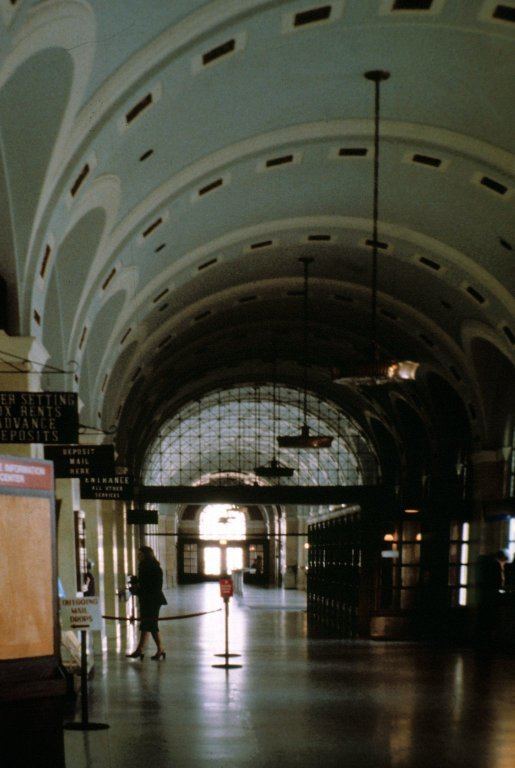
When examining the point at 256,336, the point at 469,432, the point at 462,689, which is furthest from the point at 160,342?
the point at 462,689

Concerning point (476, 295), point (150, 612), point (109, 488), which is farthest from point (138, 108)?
point (476, 295)

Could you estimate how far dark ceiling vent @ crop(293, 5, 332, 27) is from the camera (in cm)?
1179

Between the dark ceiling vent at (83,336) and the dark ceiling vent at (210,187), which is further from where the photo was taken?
the dark ceiling vent at (83,336)

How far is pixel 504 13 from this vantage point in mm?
11883

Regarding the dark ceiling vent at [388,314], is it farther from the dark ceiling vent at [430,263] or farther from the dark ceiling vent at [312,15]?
the dark ceiling vent at [312,15]

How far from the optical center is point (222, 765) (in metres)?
8.59

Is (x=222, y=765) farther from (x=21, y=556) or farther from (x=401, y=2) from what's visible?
(x=401, y=2)

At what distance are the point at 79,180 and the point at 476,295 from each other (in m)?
10.7

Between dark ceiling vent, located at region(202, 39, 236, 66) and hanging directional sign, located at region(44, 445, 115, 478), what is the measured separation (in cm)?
510

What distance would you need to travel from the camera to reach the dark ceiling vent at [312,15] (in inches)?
464

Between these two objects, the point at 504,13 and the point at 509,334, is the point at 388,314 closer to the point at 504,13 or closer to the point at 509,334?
the point at 509,334

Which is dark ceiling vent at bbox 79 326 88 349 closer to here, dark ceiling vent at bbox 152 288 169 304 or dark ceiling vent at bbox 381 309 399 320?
dark ceiling vent at bbox 152 288 169 304

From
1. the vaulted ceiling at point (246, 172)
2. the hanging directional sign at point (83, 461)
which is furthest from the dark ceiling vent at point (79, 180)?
the hanging directional sign at point (83, 461)

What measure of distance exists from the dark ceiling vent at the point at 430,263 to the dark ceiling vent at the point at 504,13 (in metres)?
8.94
